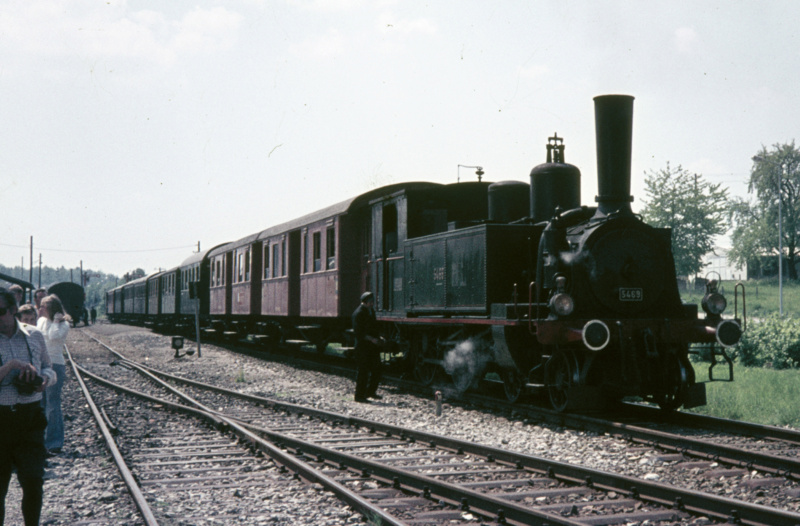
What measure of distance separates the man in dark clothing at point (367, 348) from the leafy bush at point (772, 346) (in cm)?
1013

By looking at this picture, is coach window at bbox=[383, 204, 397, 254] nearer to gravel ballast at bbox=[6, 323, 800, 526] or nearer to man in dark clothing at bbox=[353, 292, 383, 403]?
man in dark clothing at bbox=[353, 292, 383, 403]

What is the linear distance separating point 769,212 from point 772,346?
2019 inches

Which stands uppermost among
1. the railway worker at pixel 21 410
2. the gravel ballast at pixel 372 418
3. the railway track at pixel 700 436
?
the railway worker at pixel 21 410

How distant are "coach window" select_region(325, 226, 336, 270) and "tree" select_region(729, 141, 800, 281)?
5401 cm

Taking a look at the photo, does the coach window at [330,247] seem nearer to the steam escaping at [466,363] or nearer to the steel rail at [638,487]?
the steam escaping at [466,363]

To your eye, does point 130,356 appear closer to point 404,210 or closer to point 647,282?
point 404,210

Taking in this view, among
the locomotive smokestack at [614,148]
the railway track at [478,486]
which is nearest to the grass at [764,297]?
the locomotive smokestack at [614,148]

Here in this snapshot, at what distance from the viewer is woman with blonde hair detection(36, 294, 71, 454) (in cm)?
718

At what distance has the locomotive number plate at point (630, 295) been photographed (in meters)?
8.77

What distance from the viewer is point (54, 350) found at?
7.32 m

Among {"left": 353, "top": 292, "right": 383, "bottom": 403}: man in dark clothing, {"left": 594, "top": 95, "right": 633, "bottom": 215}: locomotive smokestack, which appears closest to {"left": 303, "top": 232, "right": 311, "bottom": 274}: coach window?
{"left": 353, "top": 292, "right": 383, "bottom": 403}: man in dark clothing

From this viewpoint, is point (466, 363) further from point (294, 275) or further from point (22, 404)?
point (294, 275)

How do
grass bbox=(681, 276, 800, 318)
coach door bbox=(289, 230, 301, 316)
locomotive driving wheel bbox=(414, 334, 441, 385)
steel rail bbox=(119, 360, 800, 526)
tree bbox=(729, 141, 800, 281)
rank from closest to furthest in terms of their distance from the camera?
steel rail bbox=(119, 360, 800, 526) < locomotive driving wheel bbox=(414, 334, 441, 385) < coach door bbox=(289, 230, 301, 316) < grass bbox=(681, 276, 800, 318) < tree bbox=(729, 141, 800, 281)

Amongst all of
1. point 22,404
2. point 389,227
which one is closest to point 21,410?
point 22,404
